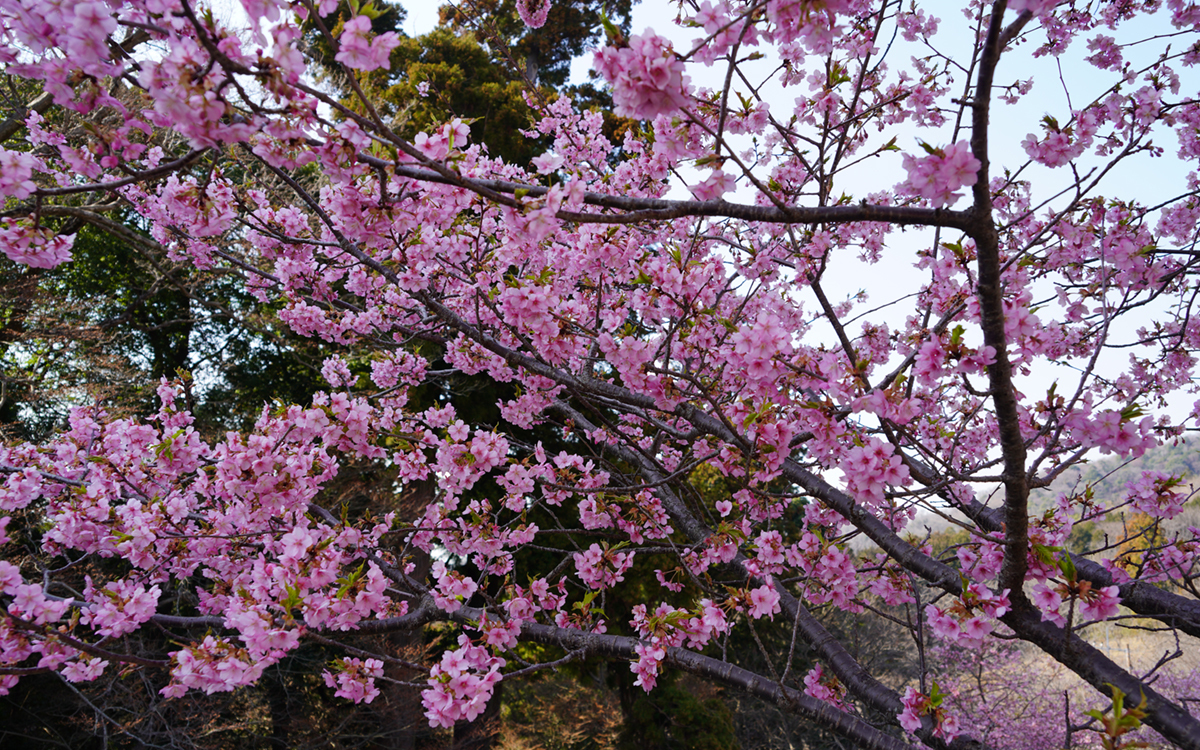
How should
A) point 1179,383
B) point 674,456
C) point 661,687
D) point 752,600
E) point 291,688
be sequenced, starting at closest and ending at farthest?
point 752,600
point 1179,383
point 674,456
point 661,687
point 291,688

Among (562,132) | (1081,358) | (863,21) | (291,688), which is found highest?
(562,132)

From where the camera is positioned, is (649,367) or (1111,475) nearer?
(649,367)

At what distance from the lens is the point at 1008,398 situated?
5.67 feet

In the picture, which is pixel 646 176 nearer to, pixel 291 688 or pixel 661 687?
pixel 661 687

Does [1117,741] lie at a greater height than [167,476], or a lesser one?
lesser

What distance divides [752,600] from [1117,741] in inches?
52.1

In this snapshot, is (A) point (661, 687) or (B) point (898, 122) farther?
(A) point (661, 687)

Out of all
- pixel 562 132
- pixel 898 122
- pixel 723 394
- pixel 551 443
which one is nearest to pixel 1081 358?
pixel 898 122

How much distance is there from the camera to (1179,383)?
4.29 m

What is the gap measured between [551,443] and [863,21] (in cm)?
782

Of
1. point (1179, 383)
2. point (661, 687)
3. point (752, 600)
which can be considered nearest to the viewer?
point (752, 600)

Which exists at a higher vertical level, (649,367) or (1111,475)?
(1111,475)

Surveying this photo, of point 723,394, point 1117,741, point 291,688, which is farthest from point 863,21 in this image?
point 291,688

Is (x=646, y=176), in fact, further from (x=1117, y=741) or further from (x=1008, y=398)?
(x=1117, y=741)
